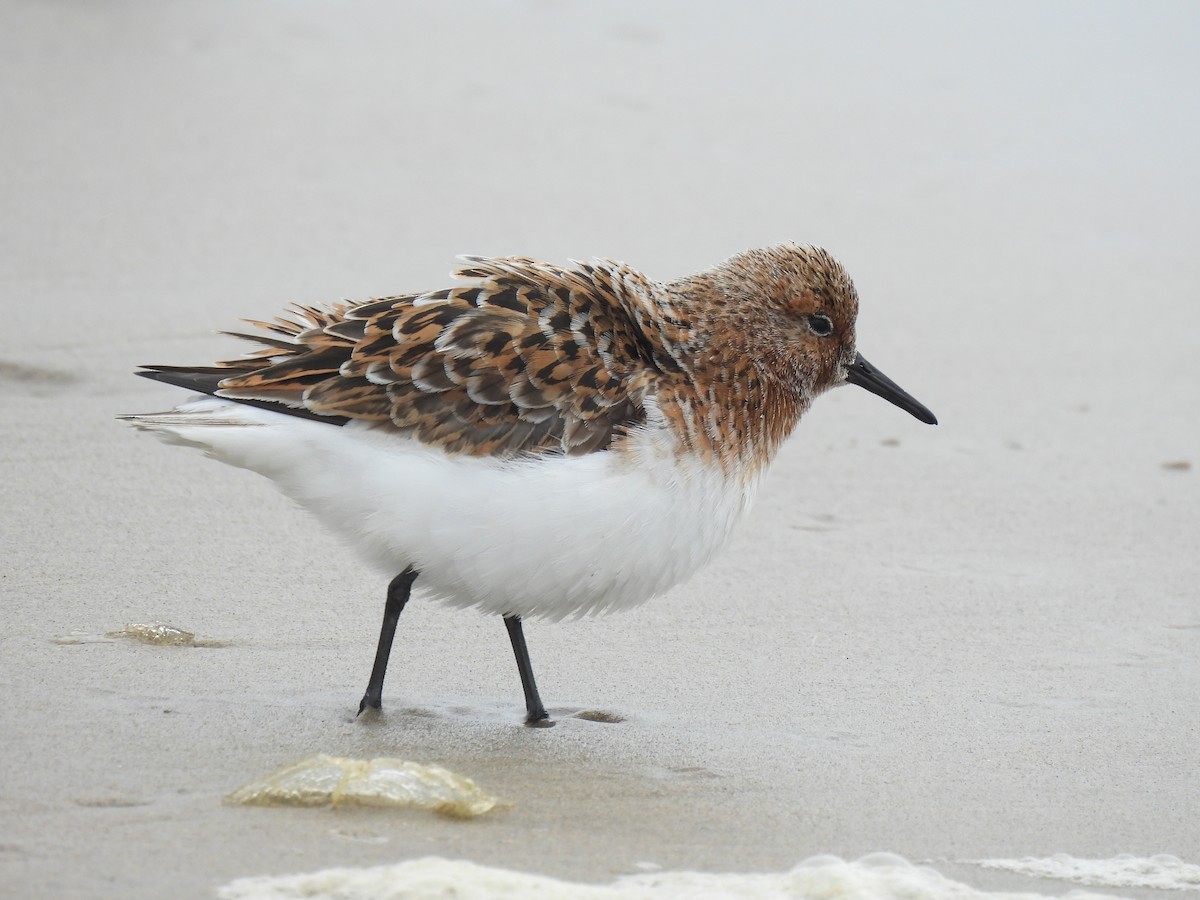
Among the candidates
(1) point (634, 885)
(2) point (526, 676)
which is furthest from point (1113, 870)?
(2) point (526, 676)

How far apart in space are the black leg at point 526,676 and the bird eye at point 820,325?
3.90 ft

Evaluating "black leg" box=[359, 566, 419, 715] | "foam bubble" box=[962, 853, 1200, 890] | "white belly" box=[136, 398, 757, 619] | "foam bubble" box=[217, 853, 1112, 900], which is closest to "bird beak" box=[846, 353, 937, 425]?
"white belly" box=[136, 398, 757, 619]

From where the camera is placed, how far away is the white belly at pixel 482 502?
396 cm

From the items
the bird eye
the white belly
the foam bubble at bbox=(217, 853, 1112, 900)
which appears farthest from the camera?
the bird eye

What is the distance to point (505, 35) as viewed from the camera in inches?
392

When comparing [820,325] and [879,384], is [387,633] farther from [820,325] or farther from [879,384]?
[879,384]

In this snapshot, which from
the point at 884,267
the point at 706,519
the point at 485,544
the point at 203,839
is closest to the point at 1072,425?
the point at 884,267

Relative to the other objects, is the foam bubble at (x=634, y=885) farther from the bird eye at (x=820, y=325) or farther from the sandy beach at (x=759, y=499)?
A: the bird eye at (x=820, y=325)

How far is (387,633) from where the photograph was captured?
419 cm

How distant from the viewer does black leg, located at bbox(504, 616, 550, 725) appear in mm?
4238

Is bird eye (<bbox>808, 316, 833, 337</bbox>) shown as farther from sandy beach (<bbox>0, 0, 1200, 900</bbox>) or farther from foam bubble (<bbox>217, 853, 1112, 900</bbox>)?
foam bubble (<bbox>217, 853, 1112, 900</bbox>)

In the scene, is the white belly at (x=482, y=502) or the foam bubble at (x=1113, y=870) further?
the white belly at (x=482, y=502)

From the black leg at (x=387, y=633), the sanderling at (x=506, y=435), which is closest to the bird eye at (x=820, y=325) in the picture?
the sanderling at (x=506, y=435)

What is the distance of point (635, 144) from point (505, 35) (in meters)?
1.64
